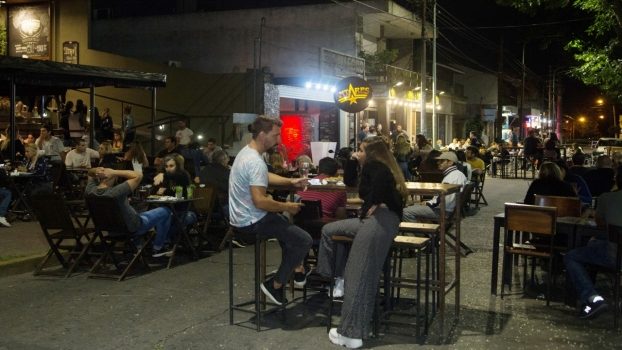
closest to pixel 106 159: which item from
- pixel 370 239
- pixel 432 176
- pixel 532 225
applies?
pixel 432 176

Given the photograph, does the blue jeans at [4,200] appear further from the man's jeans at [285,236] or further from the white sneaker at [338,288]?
the white sneaker at [338,288]

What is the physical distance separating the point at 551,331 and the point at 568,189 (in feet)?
8.83

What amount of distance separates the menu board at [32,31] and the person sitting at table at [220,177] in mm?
13561

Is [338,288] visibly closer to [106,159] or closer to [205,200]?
[205,200]

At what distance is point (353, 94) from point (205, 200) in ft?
28.1

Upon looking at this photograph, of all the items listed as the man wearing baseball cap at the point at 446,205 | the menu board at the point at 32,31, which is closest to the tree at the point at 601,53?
the man wearing baseball cap at the point at 446,205

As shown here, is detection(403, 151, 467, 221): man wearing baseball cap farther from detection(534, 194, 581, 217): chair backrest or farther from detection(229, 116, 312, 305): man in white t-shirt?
detection(229, 116, 312, 305): man in white t-shirt

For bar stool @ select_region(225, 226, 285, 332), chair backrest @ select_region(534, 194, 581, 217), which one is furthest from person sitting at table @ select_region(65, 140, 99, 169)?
chair backrest @ select_region(534, 194, 581, 217)

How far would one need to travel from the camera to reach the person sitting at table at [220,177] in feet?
34.0

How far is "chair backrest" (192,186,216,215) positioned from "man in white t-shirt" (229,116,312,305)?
418cm

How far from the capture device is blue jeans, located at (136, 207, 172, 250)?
8250mm

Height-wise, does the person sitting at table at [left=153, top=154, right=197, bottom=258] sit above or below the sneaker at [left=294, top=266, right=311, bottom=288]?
above

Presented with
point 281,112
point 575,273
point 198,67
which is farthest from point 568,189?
point 198,67

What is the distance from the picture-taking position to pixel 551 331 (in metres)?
5.85
